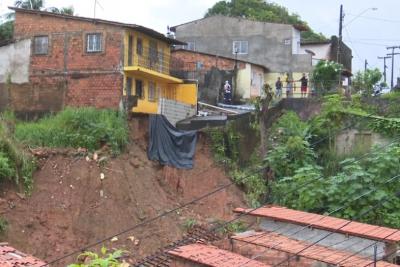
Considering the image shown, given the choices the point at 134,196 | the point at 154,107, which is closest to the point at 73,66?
the point at 154,107

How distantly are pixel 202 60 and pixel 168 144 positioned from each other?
12512mm

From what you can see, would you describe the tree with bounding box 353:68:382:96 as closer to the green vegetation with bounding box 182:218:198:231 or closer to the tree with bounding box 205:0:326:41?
the tree with bounding box 205:0:326:41

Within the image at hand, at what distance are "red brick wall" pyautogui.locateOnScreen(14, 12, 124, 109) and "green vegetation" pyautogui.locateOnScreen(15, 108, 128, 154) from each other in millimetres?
2386

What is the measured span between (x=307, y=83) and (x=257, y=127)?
8.30 meters

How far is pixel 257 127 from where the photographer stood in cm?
2639

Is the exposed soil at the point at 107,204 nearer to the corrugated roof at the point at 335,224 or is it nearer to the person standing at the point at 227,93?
the person standing at the point at 227,93

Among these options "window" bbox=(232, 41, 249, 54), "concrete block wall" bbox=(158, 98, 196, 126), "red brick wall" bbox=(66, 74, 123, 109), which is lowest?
"concrete block wall" bbox=(158, 98, 196, 126)

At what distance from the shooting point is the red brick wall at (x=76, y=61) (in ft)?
82.1

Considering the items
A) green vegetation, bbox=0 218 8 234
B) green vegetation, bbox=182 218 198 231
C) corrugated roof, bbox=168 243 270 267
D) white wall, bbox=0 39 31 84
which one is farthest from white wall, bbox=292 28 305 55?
corrugated roof, bbox=168 243 270 267

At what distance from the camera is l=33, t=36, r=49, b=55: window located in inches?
1041

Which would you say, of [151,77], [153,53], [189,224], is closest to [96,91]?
[151,77]

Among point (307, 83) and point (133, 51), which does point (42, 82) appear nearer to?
point (133, 51)

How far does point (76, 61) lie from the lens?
25.8 m

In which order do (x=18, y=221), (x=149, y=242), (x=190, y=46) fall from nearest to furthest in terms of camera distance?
1. (x=18, y=221)
2. (x=149, y=242)
3. (x=190, y=46)
